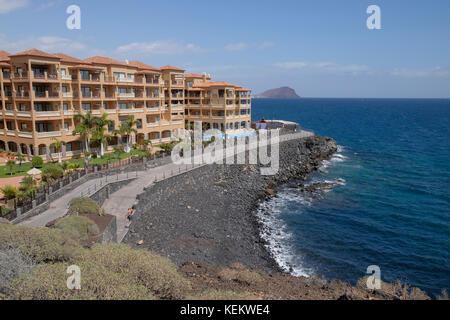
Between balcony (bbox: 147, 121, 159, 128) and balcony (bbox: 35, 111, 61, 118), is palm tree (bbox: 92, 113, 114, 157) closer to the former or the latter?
balcony (bbox: 35, 111, 61, 118)

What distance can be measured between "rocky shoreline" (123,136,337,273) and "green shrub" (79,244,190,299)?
907 cm

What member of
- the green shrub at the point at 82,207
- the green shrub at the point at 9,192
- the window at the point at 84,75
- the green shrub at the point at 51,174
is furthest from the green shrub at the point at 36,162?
the green shrub at the point at 82,207

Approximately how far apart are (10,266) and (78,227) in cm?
793

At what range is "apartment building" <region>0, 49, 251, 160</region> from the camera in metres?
40.0

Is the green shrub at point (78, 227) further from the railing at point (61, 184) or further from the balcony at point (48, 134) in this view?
the balcony at point (48, 134)

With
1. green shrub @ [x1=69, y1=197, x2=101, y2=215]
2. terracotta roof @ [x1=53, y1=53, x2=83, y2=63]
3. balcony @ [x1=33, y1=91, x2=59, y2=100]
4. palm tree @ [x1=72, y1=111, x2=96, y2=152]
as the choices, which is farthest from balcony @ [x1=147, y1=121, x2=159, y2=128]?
green shrub @ [x1=69, y1=197, x2=101, y2=215]

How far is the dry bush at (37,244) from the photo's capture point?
47.0 feet

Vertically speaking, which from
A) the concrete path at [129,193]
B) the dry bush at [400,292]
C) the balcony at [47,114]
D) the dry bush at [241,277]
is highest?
the balcony at [47,114]

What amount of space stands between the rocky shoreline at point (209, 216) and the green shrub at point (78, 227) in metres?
4.44

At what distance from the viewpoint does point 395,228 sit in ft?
111

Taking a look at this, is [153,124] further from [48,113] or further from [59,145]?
[48,113]

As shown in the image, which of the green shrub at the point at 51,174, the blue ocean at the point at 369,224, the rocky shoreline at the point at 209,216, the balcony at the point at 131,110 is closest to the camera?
the rocky shoreline at the point at 209,216

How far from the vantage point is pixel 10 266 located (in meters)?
12.5

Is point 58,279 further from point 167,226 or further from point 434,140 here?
point 434,140
